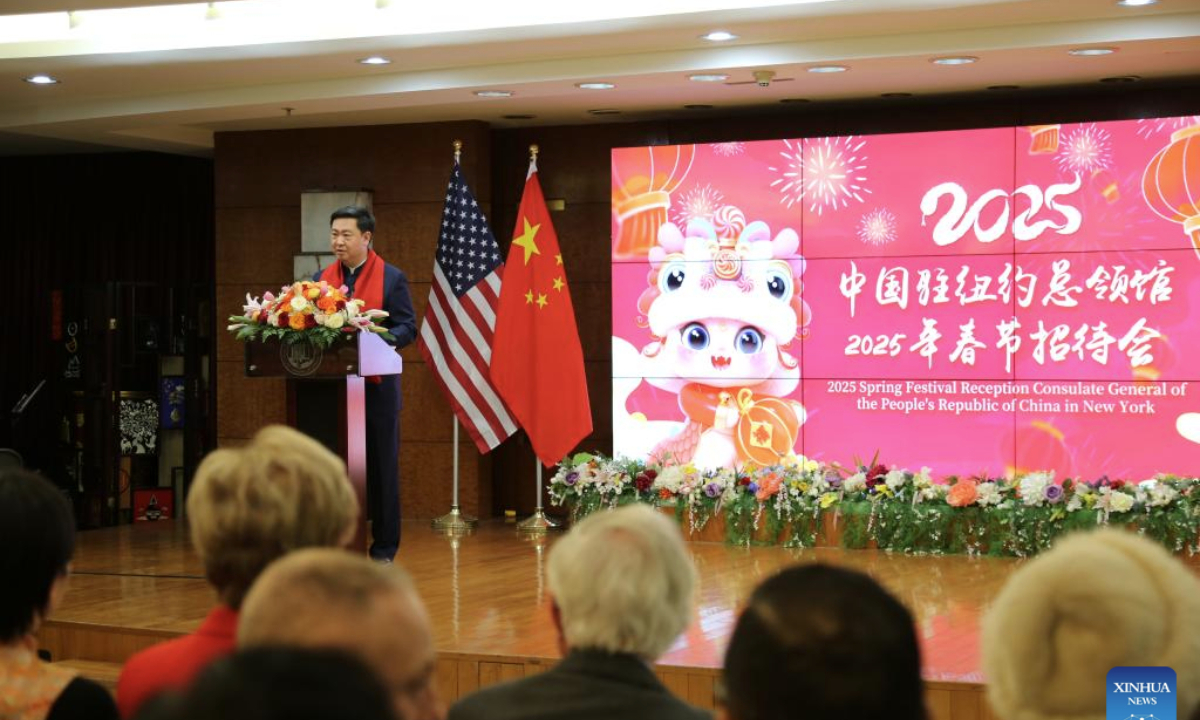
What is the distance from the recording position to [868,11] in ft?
22.7

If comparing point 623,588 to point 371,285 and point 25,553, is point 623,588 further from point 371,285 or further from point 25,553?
point 371,285

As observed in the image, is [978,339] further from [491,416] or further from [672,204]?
[491,416]

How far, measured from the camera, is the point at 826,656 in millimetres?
1346

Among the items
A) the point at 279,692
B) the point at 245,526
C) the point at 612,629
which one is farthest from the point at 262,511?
the point at 279,692

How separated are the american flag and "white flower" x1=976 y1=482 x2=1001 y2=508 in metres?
2.94

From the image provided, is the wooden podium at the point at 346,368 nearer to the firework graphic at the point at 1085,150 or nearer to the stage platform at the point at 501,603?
the stage platform at the point at 501,603

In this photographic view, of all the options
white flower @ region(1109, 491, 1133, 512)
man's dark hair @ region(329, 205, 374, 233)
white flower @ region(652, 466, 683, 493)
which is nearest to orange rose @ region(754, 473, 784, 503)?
white flower @ region(652, 466, 683, 493)

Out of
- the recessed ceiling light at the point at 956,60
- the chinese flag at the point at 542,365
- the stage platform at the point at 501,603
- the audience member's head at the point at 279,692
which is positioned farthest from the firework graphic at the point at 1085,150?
the audience member's head at the point at 279,692

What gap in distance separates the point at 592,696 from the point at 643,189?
23.5 ft

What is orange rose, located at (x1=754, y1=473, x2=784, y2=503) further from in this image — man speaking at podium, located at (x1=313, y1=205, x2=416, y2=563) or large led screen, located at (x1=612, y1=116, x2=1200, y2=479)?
man speaking at podium, located at (x1=313, y1=205, x2=416, y2=563)

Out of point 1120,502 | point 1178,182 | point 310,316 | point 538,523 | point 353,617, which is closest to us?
point 353,617

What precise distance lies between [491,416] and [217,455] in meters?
6.99

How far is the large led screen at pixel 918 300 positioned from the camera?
26.8ft

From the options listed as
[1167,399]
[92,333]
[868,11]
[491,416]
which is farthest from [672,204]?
[92,333]
